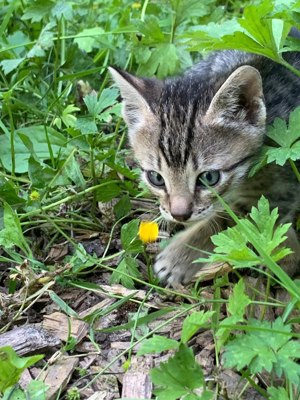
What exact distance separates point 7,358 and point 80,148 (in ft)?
5.24

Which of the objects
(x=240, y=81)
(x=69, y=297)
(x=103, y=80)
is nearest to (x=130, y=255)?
(x=69, y=297)

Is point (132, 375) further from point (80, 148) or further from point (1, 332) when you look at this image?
point (80, 148)

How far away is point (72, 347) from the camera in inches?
136

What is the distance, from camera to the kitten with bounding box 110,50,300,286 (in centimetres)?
374

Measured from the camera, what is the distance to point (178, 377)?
111 inches

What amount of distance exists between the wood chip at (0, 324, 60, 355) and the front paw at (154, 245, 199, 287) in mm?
744

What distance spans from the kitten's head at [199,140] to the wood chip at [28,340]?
0.82m

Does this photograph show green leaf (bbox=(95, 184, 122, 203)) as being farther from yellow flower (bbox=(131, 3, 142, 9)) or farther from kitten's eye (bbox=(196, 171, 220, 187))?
yellow flower (bbox=(131, 3, 142, 9))

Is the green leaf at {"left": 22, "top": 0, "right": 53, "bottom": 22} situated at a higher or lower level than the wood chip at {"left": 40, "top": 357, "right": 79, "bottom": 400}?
higher

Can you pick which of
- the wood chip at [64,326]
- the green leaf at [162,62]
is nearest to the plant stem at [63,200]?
the wood chip at [64,326]

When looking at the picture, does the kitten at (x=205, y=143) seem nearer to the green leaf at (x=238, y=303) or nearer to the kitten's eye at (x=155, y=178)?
the kitten's eye at (x=155, y=178)

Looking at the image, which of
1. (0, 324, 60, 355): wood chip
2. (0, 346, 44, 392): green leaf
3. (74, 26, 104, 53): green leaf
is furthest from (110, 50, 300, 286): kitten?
(74, 26, 104, 53): green leaf

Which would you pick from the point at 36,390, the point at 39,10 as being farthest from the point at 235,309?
the point at 39,10

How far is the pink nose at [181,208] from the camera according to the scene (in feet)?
12.1
